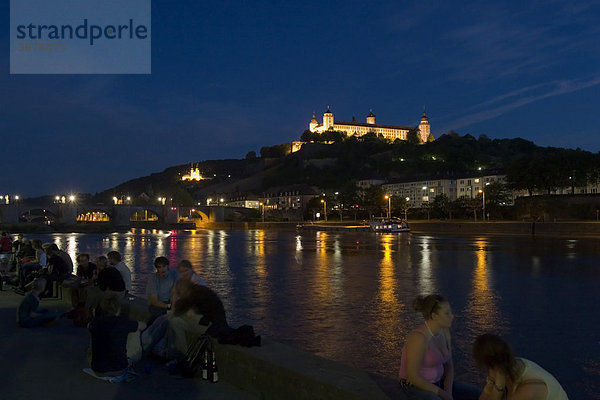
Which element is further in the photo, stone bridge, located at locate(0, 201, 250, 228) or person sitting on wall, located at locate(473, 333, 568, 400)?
stone bridge, located at locate(0, 201, 250, 228)

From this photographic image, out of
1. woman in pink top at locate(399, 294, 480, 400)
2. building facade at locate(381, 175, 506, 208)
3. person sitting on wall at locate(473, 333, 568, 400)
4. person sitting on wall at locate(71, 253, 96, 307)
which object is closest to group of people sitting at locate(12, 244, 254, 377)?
person sitting on wall at locate(71, 253, 96, 307)

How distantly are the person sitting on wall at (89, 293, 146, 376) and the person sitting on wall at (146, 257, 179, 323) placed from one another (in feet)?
6.24

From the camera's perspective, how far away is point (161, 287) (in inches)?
332

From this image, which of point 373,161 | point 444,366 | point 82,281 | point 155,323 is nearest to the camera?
point 444,366

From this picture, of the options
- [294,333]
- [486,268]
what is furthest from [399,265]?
[294,333]

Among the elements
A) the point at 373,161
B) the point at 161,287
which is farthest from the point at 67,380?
the point at 373,161

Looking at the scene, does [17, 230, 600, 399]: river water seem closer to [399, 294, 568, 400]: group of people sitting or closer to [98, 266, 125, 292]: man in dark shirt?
[98, 266, 125, 292]: man in dark shirt

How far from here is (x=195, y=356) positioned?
602 cm

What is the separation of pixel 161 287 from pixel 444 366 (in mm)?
5145

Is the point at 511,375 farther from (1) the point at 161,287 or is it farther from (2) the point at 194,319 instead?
(1) the point at 161,287

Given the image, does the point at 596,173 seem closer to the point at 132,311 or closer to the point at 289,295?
the point at 289,295

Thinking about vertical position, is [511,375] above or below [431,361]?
above

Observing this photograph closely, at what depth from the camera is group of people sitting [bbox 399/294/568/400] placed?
349 cm

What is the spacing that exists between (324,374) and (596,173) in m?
87.2
